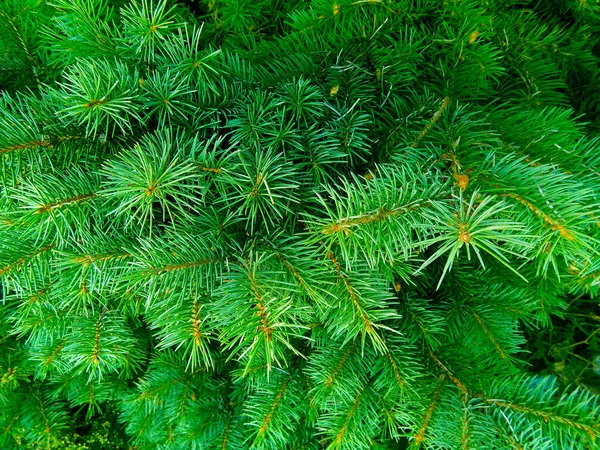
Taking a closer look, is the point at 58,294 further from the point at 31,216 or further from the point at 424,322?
the point at 424,322

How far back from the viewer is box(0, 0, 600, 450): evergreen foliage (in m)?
0.47

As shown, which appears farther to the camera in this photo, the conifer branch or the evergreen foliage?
the conifer branch

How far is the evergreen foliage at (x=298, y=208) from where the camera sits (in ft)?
1.54

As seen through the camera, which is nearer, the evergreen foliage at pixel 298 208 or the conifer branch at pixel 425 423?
the evergreen foliage at pixel 298 208

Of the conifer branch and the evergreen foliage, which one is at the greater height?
the evergreen foliage

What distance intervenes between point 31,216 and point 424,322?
57cm

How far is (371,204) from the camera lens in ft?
1.51

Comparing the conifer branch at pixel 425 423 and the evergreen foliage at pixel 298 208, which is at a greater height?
the evergreen foliage at pixel 298 208

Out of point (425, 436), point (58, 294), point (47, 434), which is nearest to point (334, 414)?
point (425, 436)

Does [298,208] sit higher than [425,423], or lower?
higher

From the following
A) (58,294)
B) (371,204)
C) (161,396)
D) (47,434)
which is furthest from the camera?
(47,434)

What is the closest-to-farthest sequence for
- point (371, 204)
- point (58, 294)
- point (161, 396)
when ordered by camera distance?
point (371, 204) < point (58, 294) < point (161, 396)

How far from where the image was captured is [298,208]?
1.86ft

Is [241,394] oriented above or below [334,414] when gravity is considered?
below
